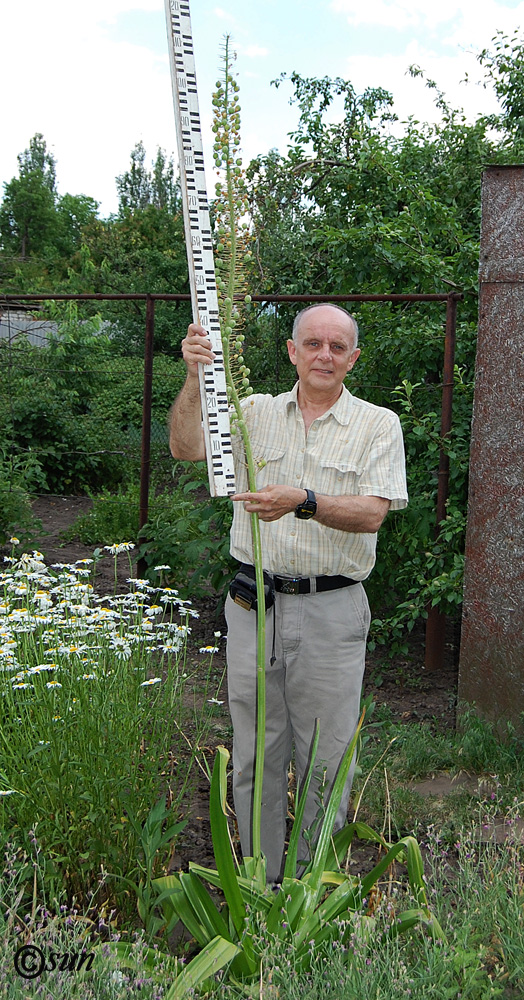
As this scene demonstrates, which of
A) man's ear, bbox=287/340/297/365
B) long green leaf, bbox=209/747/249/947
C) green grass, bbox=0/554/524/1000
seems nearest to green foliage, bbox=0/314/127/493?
green grass, bbox=0/554/524/1000

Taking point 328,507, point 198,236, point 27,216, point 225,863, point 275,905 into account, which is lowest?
point 275,905

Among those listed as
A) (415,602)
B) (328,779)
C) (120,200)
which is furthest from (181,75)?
(120,200)

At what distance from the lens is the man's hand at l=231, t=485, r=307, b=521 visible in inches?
98.0

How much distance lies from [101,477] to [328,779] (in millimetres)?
8801

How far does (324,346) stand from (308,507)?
600mm

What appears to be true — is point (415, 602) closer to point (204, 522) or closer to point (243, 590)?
point (204, 522)

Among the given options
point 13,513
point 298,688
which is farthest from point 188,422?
point 13,513

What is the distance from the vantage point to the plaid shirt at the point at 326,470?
9.84ft

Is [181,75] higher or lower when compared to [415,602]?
higher

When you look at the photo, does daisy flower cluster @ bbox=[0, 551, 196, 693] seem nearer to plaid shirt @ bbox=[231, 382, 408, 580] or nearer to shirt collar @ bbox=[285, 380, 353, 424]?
plaid shirt @ bbox=[231, 382, 408, 580]

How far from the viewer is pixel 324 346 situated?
293cm

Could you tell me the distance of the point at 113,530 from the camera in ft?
27.9

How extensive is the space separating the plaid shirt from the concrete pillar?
1.52 meters

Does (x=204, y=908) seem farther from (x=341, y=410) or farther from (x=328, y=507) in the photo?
(x=341, y=410)
